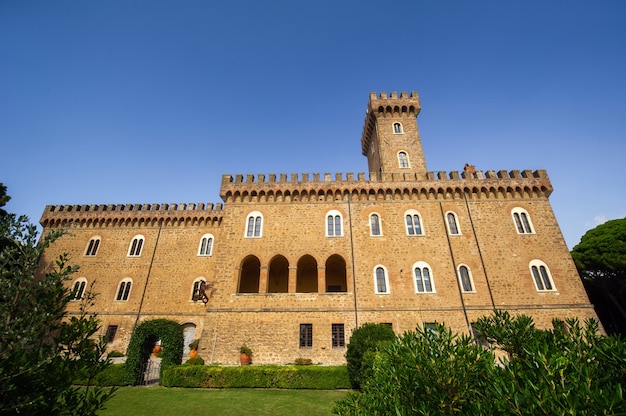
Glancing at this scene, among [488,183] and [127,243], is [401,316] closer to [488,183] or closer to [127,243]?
[488,183]

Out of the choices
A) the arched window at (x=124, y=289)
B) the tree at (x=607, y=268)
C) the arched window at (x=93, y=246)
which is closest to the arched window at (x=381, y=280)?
the tree at (x=607, y=268)

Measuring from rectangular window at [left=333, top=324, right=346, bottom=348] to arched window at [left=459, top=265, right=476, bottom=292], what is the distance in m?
8.91

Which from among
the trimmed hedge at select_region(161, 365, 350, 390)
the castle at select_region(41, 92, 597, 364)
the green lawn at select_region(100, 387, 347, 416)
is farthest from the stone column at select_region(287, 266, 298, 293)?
the green lawn at select_region(100, 387, 347, 416)

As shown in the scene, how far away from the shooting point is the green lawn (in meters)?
11.1

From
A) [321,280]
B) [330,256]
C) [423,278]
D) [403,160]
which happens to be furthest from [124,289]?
[403,160]

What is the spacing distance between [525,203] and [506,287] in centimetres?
715

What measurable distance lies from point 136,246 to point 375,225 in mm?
21534

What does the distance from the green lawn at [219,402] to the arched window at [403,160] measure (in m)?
19.6

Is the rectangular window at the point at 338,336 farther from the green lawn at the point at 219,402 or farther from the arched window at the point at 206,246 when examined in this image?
the arched window at the point at 206,246

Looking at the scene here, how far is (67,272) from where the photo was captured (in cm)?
478

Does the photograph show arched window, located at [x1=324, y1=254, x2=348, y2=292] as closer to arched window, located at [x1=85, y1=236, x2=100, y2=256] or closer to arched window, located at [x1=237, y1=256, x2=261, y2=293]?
arched window, located at [x1=237, y1=256, x2=261, y2=293]

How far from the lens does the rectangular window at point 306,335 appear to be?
770 inches

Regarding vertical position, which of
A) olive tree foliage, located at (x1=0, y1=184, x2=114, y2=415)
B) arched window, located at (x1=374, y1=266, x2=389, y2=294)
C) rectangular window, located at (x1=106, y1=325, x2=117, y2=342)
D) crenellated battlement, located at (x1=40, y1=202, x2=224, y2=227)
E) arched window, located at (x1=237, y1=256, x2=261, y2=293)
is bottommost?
olive tree foliage, located at (x1=0, y1=184, x2=114, y2=415)

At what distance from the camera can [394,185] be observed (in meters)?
23.9
